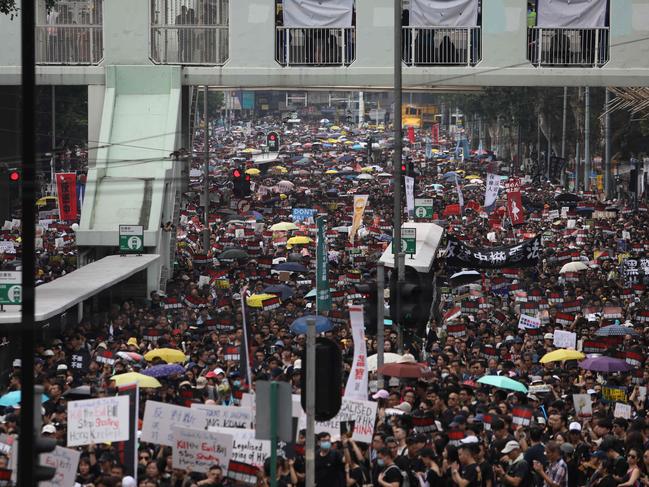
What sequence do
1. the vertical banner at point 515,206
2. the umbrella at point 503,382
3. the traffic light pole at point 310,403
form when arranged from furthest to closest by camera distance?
the vertical banner at point 515,206 → the umbrella at point 503,382 → the traffic light pole at point 310,403

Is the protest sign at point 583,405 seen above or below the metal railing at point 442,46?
below

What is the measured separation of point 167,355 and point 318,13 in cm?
1656

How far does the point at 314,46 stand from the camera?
37.9 m

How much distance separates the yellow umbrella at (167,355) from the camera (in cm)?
2273

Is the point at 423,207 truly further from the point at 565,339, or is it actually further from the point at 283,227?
the point at 565,339

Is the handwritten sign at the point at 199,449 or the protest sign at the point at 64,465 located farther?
the handwritten sign at the point at 199,449

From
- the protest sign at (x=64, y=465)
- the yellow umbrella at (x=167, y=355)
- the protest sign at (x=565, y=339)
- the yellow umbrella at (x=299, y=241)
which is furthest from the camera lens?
the yellow umbrella at (x=299, y=241)

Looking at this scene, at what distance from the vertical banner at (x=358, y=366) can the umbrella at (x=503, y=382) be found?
2492mm

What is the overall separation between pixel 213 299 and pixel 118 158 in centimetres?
606

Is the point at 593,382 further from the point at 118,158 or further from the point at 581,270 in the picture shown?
the point at 118,158

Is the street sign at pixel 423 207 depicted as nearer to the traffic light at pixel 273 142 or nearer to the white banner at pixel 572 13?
the white banner at pixel 572 13

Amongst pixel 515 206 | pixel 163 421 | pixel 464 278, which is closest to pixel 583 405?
pixel 163 421

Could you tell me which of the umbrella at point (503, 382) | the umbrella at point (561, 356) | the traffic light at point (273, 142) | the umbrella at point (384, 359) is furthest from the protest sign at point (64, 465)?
the traffic light at point (273, 142)

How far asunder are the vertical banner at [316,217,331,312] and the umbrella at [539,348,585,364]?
13.9 ft
